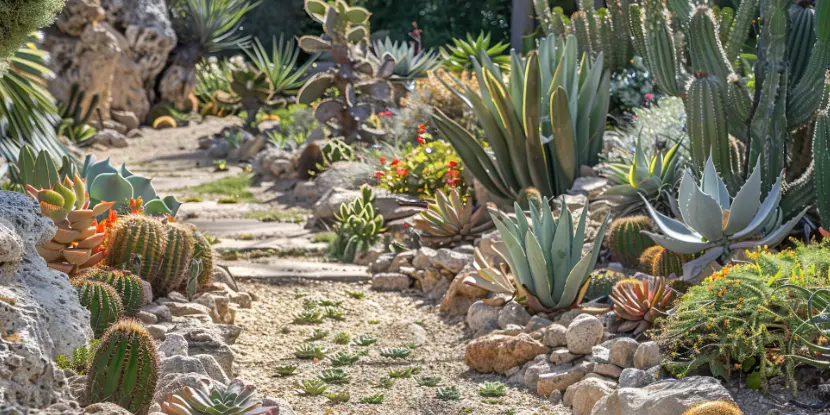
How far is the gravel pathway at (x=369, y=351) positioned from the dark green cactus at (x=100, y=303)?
0.65 meters

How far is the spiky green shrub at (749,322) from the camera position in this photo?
3.28m

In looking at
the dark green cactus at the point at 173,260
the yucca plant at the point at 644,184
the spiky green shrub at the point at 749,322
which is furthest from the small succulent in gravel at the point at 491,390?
the yucca plant at the point at 644,184

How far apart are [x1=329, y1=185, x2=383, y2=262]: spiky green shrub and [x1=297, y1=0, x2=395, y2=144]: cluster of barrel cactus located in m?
3.15

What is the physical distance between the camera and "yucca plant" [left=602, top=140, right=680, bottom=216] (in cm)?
568

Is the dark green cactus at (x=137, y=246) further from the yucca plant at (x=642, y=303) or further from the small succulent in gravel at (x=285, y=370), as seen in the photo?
the yucca plant at (x=642, y=303)

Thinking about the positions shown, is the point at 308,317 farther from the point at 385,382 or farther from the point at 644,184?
the point at 644,184

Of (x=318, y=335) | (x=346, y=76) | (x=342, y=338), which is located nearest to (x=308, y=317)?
(x=318, y=335)

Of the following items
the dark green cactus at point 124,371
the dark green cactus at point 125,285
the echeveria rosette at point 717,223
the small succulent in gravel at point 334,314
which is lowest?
the small succulent in gravel at point 334,314

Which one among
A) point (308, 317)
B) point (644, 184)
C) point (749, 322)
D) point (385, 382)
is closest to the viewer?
point (749, 322)

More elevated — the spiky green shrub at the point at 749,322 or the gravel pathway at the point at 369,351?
the spiky green shrub at the point at 749,322

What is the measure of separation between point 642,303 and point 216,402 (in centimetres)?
218

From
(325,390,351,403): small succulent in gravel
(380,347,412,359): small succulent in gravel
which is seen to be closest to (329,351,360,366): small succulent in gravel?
(380,347,412,359): small succulent in gravel

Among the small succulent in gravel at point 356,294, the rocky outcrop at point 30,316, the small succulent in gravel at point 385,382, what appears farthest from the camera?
the small succulent in gravel at point 356,294

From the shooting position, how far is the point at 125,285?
4211 mm
